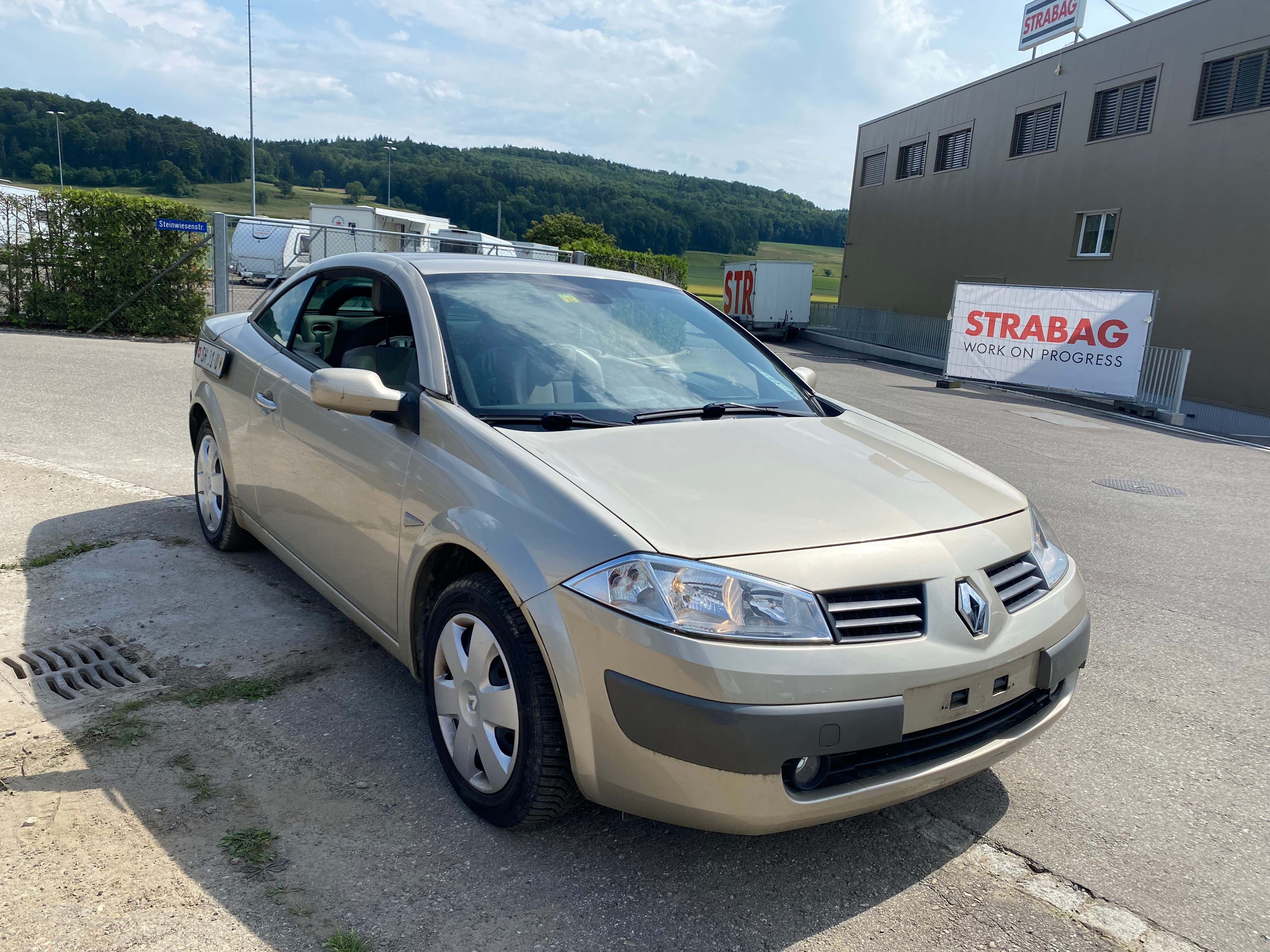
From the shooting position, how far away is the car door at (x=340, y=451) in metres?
3.11

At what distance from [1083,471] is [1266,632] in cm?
492

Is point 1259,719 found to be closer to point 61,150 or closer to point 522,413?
point 522,413

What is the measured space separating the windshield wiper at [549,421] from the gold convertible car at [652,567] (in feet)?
0.03

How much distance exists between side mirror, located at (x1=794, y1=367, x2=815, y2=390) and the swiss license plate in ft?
9.09

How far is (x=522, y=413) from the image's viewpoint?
297 cm

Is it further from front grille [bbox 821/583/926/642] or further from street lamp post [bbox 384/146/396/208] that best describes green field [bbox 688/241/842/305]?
front grille [bbox 821/583/926/642]

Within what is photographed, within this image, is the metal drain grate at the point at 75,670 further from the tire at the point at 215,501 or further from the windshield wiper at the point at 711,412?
the windshield wiper at the point at 711,412

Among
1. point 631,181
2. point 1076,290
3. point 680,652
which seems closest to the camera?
point 680,652

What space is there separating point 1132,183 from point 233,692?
81.5ft

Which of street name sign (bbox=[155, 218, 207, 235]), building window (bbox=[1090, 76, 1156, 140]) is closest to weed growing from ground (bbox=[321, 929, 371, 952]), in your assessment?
street name sign (bbox=[155, 218, 207, 235])

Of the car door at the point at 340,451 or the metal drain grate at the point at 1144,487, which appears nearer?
the car door at the point at 340,451

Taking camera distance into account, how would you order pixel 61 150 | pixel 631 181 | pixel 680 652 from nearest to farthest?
pixel 680 652 < pixel 61 150 < pixel 631 181

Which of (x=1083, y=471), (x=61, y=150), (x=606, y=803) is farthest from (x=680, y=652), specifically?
(x=61, y=150)

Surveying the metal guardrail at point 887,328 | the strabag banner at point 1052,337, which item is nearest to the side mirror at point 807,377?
the strabag banner at point 1052,337
